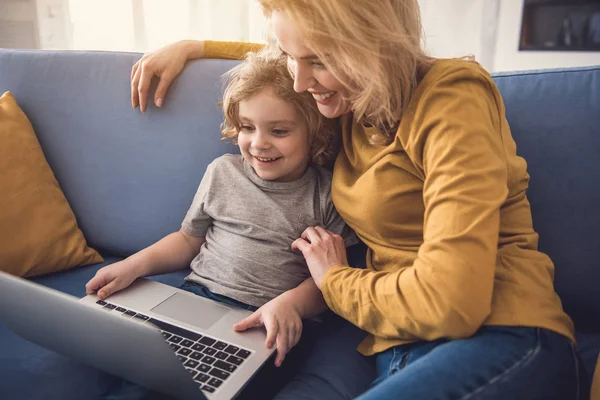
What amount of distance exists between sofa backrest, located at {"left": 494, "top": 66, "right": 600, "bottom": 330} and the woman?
0.15m

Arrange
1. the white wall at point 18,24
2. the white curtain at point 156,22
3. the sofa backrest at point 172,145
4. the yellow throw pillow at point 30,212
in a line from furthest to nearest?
the white wall at point 18,24, the white curtain at point 156,22, the yellow throw pillow at point 30,212, the sofa backrest at point 172,145

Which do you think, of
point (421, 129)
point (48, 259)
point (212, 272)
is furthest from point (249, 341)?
point (48, 259)

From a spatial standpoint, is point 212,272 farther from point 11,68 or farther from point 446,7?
point 446,7

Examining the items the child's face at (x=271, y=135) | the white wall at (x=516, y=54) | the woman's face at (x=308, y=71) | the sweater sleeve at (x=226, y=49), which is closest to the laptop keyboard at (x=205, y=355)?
the child's face at (x=271, y=135)

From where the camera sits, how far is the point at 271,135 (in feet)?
3.29

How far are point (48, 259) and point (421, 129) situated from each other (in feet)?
3.13

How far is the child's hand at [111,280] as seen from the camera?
39.6 inches

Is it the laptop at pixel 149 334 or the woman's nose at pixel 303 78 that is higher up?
the woman's nose at pixel 303 78

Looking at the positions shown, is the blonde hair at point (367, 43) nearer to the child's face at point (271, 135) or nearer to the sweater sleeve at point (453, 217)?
the sweater sleeve at point (453, 217)

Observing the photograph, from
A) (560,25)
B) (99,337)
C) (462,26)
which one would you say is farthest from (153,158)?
(560,25)

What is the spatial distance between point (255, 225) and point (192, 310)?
8.4 inches

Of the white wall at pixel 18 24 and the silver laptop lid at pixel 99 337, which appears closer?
the silver laptop lid at pixel 99 337

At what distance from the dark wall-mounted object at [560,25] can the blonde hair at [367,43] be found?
1.21 meters

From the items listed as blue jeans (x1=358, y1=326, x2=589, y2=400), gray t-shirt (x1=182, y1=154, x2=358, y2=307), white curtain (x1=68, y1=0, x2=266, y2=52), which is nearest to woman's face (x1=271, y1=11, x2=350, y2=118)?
gray t-shirt (x1=182, y1=154, x2=358, y2=307)
